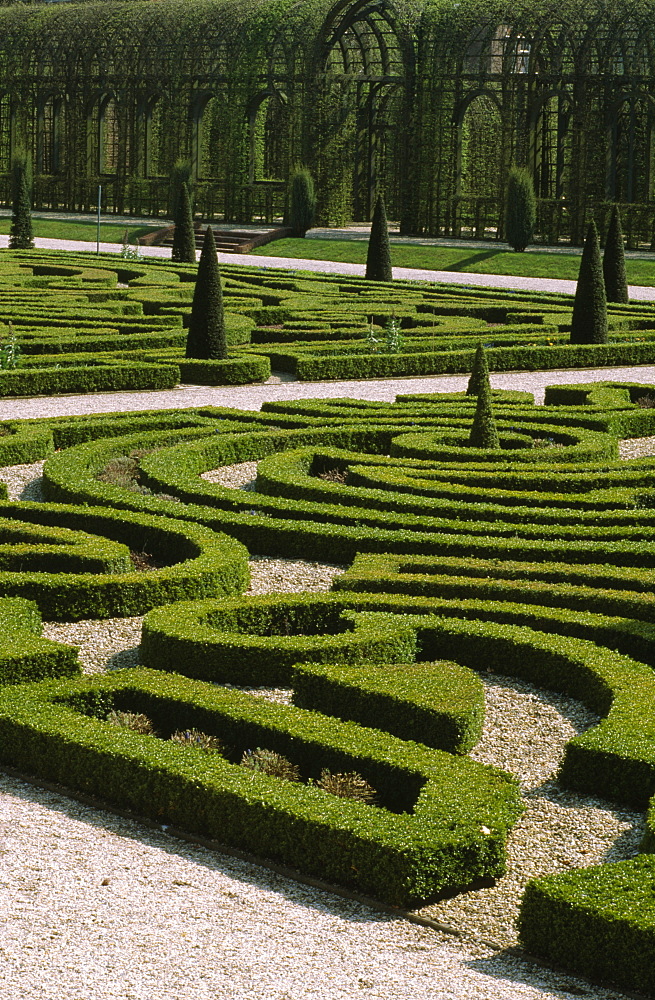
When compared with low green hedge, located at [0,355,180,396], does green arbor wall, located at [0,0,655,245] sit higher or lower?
higher

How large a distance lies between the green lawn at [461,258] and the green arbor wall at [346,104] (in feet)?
14.7

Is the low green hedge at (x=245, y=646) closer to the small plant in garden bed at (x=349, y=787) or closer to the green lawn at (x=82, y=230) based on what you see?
the small plant in garden bed at (x=349, y=787)

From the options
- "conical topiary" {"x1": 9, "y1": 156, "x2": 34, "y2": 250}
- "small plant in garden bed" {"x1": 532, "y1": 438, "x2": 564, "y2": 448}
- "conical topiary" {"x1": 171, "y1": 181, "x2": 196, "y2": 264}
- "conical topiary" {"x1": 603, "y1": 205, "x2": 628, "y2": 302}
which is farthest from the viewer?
"conical topiary" {"x1": 9, "y1": 156, "x2": 34, "y2": 250}

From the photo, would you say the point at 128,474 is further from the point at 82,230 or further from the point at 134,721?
the point at 82,230

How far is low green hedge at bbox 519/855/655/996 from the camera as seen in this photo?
479 centimetres

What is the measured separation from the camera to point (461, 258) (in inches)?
1540

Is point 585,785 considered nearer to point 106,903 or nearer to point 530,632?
point 530,632

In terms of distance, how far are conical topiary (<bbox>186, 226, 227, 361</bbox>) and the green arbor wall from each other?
24795mm

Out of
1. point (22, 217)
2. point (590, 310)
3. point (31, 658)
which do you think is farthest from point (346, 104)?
point (31, 658)

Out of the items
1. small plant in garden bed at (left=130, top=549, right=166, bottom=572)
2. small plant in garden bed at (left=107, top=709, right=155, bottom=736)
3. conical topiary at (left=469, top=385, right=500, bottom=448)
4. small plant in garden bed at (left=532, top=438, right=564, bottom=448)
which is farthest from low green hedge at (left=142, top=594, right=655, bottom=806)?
small plant in garden bed at (left=532, top=438, right=564, bottom=448)

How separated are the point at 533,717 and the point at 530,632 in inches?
27.7

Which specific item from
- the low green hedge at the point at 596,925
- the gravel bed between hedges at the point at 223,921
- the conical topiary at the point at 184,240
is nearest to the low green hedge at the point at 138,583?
the gravel bed between hedges at the point at 223,921

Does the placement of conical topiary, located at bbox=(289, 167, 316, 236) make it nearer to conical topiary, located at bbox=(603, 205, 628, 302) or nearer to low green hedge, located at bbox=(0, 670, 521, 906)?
conical topiary, located at bbox=(603, 205, 628, 302)

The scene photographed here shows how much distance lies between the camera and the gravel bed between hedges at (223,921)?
4.74m
